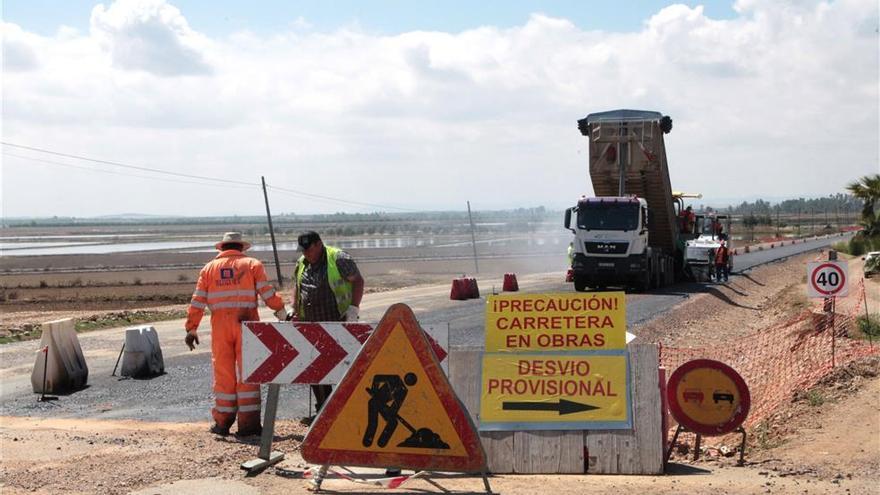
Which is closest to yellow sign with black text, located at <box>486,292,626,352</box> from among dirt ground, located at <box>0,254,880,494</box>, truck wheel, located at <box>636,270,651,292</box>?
dirt ground, located at <box>0,254,880,494</box>

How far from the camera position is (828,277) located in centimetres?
1312

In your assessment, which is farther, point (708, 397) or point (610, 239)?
point (610, 239)

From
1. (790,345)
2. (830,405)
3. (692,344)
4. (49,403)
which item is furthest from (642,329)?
(49,403)

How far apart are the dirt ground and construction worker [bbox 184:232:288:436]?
0.26 m

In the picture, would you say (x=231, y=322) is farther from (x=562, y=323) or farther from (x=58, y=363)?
(x=58, y=363)

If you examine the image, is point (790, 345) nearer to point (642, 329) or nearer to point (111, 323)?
point (642, 329)

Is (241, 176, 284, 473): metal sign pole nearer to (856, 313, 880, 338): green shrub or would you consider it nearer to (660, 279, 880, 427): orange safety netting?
(660, 279, 880, 427): orange safety netting

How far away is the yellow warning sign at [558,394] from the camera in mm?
7695

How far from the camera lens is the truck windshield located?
89.4 ft

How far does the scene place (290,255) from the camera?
79750 mm

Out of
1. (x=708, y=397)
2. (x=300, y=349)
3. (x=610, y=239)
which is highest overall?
(x=610, y=239)

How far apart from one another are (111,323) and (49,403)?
12216 millimetres

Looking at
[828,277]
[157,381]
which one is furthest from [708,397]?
[157,381]

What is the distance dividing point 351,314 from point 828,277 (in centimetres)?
696
